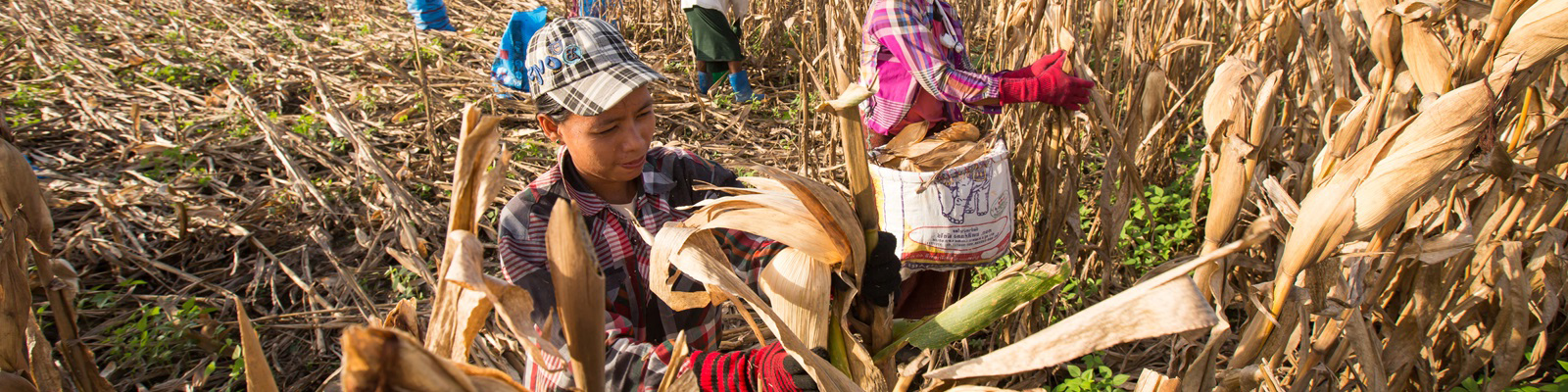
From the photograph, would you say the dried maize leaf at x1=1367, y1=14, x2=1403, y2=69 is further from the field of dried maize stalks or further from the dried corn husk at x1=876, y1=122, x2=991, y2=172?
the dried corn husk at x1=876, y1=122, x2=991, y2=172

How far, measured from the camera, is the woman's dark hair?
1.34m

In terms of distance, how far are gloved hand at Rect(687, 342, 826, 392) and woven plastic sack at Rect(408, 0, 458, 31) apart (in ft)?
15.6

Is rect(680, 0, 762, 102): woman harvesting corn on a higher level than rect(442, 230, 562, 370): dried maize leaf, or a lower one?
lower

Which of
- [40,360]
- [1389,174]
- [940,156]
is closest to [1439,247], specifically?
[1389,174]

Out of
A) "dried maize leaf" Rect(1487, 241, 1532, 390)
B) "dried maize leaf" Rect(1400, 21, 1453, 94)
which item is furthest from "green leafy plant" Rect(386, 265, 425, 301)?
"dried maize leaf" Rect(1487, 241, 1532, 390)

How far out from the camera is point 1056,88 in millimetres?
1742

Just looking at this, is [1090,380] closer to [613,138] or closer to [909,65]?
[909,65]

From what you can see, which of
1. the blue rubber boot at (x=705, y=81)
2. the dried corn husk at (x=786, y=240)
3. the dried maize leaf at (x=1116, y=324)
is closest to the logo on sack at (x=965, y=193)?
the dried corn husk at (x=786, y=240)

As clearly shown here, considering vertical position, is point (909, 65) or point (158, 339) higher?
point (909, 65)

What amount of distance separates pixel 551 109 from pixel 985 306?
89 centimetres

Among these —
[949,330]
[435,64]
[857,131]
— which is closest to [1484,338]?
[949,330]

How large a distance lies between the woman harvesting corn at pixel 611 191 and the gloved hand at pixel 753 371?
0.14 m

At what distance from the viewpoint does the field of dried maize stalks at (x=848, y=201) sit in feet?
2.43

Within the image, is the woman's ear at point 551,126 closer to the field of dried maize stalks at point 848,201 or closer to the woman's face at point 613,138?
the woman's face at point 613,138
